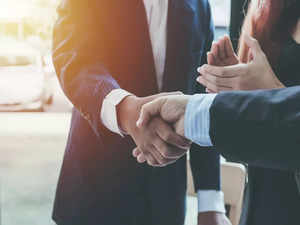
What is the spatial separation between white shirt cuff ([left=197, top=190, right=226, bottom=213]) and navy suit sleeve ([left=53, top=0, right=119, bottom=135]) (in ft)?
1.43

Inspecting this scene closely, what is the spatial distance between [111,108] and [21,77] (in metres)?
3.71

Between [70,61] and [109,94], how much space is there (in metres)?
0.18

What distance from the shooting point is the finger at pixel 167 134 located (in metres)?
0.95

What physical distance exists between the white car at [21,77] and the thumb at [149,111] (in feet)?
12.3

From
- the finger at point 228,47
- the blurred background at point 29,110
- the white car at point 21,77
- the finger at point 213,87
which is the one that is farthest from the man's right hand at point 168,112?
the white car at point 21,77

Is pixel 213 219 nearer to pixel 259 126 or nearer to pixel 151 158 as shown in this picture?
pixel 151 158

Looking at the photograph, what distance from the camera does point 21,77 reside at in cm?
450

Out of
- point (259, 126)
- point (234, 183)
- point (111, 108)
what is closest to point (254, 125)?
point (259, 126)

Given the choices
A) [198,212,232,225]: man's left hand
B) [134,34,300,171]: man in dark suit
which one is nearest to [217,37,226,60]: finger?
[134,34,300,171]: man in dark suit

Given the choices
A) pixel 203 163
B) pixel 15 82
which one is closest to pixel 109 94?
pixel 203 163

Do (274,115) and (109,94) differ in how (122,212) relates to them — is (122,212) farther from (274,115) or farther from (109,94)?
(274,115)

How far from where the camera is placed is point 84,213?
4.17 feet

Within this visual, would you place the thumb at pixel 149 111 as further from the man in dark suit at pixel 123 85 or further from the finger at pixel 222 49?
the finger at pixel 222 49

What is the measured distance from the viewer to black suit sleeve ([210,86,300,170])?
67 cm
